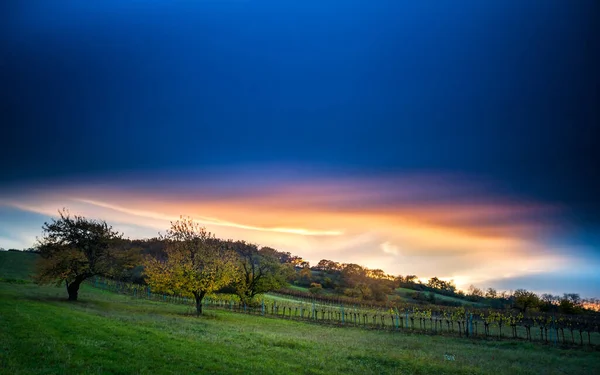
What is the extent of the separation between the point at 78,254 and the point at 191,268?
44.5 feet

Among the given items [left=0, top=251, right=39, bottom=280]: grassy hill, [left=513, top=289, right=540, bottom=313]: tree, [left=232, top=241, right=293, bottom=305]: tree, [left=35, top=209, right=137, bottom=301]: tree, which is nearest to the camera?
[left=35, top=209, right=137, bottom=301]: tree

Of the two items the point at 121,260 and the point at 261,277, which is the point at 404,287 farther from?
the point at 121,260

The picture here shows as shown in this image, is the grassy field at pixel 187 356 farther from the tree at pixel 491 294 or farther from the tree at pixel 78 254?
the tree at pixel 491 294

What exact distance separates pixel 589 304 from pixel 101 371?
12335 cm

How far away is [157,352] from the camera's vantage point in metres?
17.0

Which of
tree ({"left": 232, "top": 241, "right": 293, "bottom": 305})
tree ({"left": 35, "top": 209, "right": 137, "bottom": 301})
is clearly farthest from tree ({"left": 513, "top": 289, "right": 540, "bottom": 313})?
tree ({"left": 35, "top": 209, "right": 137, "bottom": 301})

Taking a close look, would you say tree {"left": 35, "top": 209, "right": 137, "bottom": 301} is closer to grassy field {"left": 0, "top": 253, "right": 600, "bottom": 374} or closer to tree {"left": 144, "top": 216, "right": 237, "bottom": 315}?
tree {"left": 144, "top": 216, "right": 237, "bottom": 315}

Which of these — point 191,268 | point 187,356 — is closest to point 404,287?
point 191,268

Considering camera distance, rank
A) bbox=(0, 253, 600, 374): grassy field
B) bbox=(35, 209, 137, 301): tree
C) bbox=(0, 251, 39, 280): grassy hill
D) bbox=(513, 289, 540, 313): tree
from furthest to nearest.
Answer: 1. bbox=(513, 289, 540, 313): tree
2. bbox=(0, 251, 39, 280): grassy hill
3. bbox=(35, 209, 137, 301): tree
4. bbox=(0, 253, 600, 374): grassy field

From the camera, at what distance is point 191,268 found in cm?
4550

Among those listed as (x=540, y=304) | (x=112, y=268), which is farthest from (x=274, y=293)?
(x=540, y=304)

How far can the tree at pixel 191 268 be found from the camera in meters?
45.2

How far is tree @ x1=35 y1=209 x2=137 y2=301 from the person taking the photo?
4378 centimetres

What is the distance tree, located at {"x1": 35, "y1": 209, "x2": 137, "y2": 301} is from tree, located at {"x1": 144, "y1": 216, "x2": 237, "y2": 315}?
4.08 metres
